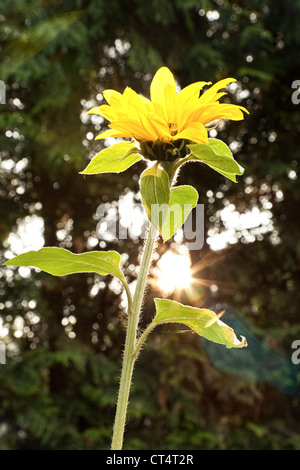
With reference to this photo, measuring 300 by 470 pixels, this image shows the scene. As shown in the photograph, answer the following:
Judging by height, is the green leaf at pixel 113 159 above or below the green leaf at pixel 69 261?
above

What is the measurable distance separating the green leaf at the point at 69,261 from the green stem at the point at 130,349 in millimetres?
17

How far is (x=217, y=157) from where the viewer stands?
1.12 feet

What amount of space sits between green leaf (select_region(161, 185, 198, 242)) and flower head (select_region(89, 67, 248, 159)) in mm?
36

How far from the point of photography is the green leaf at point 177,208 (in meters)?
0.33

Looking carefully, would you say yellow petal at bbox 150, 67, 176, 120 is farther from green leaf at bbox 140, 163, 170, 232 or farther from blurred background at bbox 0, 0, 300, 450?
blurred background at bbox 0, 0, 300, 450

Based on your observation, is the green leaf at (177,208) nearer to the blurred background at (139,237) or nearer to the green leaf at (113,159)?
the green leaf at (113,159)

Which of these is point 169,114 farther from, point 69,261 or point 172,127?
point 69,261

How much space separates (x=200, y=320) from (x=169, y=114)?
0.47 ft

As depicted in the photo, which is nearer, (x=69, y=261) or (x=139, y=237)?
(x=69, y=261)

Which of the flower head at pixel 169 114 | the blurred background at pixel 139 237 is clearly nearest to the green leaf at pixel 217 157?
the flower head at pixel 169 114

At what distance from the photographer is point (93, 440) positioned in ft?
7.71

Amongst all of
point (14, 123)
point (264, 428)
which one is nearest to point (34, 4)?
point (14, 123)

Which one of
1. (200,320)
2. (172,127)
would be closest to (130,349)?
(200,320)
